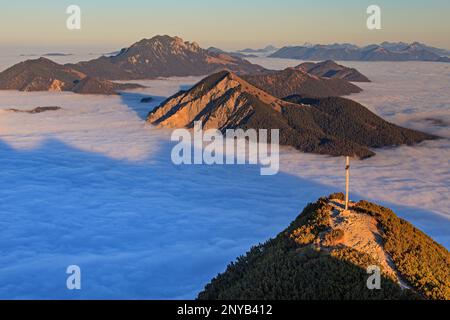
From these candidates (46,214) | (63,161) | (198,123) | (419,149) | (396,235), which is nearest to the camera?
(396,235)

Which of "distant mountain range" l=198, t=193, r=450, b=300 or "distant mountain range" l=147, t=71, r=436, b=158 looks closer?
"distant mountain range" l=198, t=193, r=450, b=300

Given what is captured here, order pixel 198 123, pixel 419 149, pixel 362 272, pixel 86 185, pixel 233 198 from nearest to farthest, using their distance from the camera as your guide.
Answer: pixel 362 272, pixel 233 198, pixel 86 185, pixel 419 149, pixel 198 123

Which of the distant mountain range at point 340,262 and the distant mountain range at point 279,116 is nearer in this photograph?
the distant mountain range at point 340,262

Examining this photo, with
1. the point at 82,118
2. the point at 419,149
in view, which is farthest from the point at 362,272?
the point at 82,118
